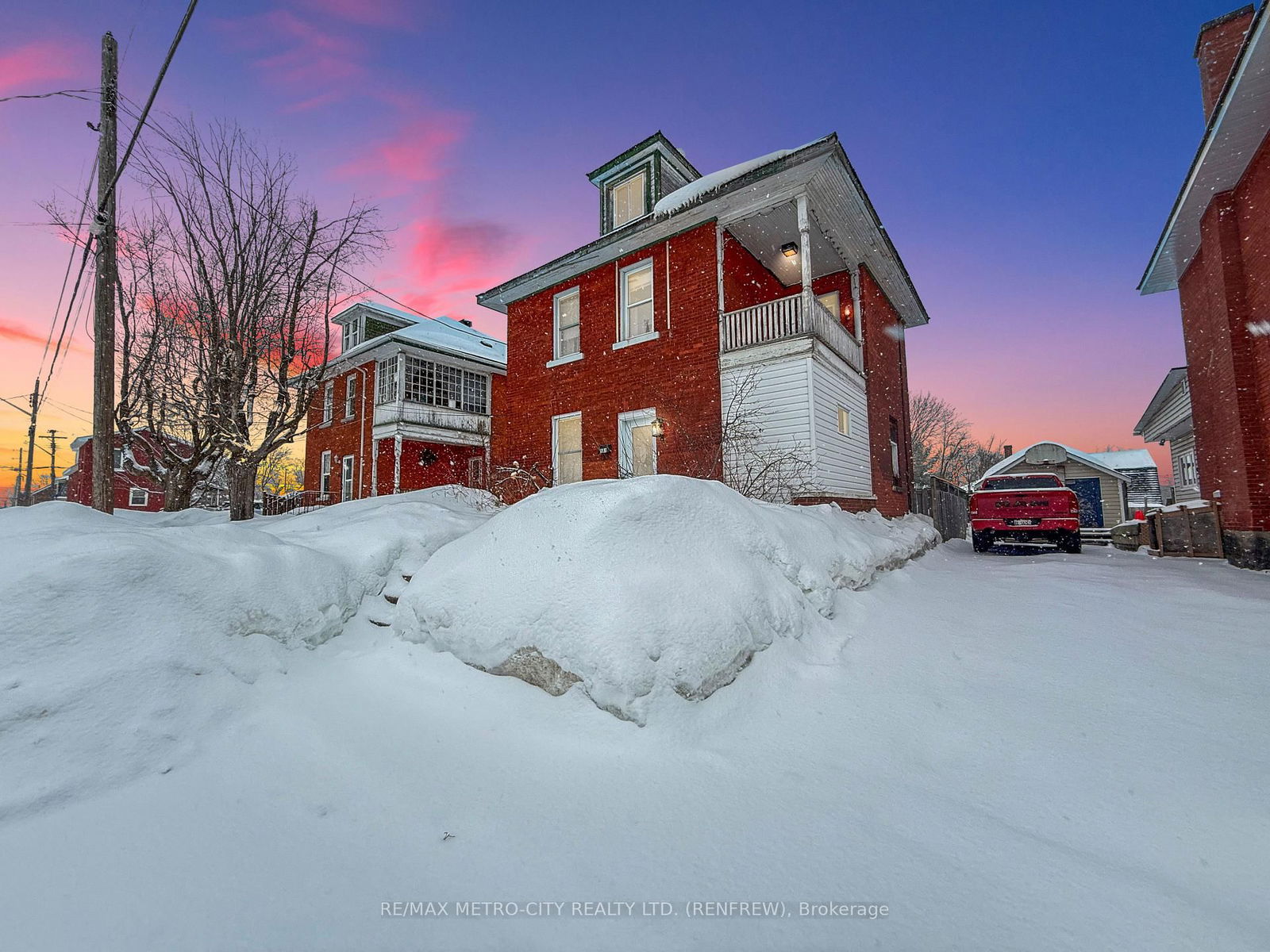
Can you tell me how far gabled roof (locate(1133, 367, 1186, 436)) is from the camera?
13.1 metres

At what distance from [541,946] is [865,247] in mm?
12247

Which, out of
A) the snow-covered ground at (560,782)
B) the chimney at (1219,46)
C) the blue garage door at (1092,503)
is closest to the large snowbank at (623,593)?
the snow-covered ground at (560,782)

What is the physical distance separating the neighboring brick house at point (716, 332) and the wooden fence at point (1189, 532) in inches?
176

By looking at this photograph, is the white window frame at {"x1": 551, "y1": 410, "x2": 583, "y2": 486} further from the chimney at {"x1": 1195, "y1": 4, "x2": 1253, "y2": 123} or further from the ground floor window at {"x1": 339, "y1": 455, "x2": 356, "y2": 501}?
the chimney at {"x1": 1195, "y1": 4, "x2": 1253, "y2": 123}

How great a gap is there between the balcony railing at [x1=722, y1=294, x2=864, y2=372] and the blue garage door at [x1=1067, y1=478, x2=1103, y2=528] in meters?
17.9

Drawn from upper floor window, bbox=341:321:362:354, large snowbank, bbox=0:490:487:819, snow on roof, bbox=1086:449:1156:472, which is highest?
upper floor window, bbox=341:321:362:354

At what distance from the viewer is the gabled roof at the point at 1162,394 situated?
13.1 meters

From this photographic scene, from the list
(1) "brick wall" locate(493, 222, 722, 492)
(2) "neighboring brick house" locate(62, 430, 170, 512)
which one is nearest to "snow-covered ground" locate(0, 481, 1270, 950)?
(1) "brick wall" locate(493, 222, 722, 492)

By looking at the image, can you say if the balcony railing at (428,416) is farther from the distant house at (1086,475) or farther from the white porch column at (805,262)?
the distant house at (1086,475)

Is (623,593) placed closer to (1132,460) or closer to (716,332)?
(716,332)

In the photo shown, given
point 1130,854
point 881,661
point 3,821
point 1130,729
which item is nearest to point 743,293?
point 881,661

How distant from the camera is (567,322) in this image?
11.9m

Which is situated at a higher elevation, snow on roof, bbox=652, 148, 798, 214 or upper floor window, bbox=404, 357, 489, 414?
snow on roof, bbox=652, 148, 798, 214

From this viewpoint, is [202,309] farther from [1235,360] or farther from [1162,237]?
[1162,237]
